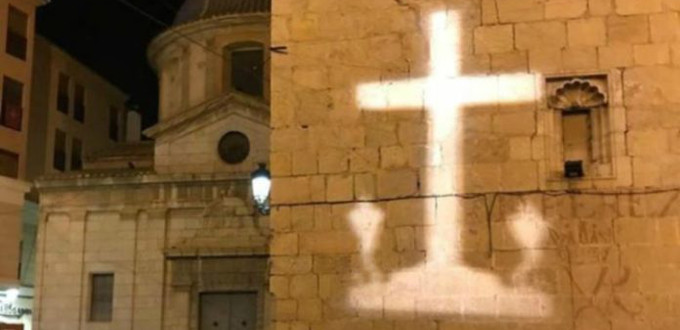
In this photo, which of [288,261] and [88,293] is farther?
[88,293]

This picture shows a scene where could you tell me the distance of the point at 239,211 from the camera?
907 inches

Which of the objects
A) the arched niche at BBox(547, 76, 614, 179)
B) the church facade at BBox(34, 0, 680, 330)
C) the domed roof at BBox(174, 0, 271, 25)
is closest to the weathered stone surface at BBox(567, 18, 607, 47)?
the church facade at BBox(34, 0, 680, 330)

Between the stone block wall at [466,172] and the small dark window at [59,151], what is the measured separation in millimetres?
26008

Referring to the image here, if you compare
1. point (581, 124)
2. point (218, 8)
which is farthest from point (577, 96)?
point (218, 8)

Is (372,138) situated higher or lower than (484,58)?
lower

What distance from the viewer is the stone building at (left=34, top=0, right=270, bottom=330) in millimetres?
22875

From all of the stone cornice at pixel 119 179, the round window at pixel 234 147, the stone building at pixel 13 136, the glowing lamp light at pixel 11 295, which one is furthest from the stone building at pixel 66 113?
the round window at pixel 234 147

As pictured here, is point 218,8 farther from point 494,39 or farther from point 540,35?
point 540,35

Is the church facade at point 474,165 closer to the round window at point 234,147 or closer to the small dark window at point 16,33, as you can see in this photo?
the round window at point 234,147

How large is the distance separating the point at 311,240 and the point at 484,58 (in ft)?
7.84

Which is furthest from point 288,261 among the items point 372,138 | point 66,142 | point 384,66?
point 66,142

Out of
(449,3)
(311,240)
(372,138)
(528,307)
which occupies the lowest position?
(528,307)

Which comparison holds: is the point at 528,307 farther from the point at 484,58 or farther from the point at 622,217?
the point at 484,58

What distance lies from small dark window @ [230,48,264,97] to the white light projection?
18.0m
